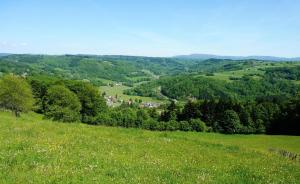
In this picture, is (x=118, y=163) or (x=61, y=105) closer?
(x=118, y=163)

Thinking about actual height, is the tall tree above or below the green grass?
below

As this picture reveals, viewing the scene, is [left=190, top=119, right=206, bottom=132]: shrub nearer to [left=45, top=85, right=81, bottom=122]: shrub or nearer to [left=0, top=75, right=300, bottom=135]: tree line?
[left=0, top=75, right=300, bottom=135]: tree line

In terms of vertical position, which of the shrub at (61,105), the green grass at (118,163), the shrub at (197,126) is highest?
the green grass at (118,163)

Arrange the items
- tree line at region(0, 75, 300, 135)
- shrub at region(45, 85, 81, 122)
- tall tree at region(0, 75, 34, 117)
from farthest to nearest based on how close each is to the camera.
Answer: tree line at region(0, 75, 300, 135) < tall tree at region(0, 75, 34, 117) < shrub at region(45, 85, 81, 122)

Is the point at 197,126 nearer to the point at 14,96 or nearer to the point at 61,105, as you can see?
the point at 61,105

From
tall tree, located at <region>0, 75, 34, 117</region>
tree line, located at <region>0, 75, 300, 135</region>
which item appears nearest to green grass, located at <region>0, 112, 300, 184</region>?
tall tree, located at <region>0, 75, 34, 117</region>

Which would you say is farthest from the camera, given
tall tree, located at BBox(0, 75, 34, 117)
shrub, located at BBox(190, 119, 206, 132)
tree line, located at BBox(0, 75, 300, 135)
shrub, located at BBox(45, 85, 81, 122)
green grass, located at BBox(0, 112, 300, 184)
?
shrub, located at BBox(190, 119, 206, 132)

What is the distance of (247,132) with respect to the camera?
103 m

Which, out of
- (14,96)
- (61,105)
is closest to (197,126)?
(61,105)

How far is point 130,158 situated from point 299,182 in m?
7.79

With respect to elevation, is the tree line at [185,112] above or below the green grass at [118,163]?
below

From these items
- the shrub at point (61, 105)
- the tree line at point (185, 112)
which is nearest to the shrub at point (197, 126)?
the tree line at point (185, 112)

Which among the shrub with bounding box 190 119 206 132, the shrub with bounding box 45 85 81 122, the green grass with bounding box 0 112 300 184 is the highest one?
the green grass with bounding box 0 112 300 184

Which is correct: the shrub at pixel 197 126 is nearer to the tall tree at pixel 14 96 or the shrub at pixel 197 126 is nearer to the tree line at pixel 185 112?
the tree line at pixel 185 112
